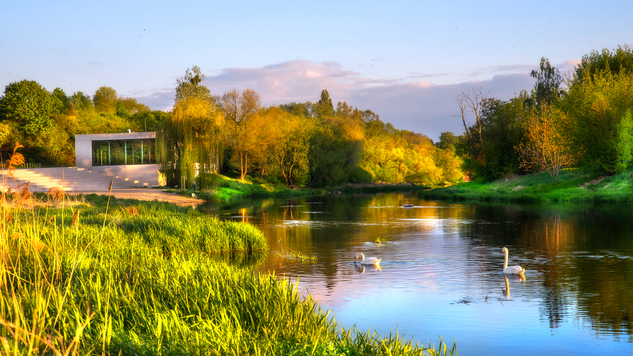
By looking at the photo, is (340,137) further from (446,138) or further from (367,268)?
(446,138)

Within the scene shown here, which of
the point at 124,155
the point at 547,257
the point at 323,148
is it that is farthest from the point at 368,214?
the point at 323,148

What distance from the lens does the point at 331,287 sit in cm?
1019

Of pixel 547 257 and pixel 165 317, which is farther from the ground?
pixel 165 317

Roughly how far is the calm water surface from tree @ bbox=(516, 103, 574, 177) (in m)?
20.8

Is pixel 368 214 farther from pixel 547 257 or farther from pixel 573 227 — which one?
pixel 547 257

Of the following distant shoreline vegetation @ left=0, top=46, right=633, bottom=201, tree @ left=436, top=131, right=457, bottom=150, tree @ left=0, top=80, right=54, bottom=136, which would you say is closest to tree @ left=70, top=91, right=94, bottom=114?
distant shoreline vegetation @ left=0, top=46, right=633, bottom=201

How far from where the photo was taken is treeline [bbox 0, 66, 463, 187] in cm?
4225

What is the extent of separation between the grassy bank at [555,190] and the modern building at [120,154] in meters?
27.2

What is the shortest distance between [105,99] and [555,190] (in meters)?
76.5

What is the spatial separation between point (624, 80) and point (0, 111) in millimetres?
67314

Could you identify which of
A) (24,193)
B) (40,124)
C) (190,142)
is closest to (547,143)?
(190,142)

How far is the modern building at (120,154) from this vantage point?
50156 mm

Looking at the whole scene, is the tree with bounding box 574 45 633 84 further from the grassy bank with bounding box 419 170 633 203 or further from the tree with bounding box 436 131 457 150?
the tree with bounding box 436 131 457 150

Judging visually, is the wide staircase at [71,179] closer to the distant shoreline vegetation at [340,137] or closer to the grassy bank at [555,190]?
the distant shoreline vegetation at [340,137]
